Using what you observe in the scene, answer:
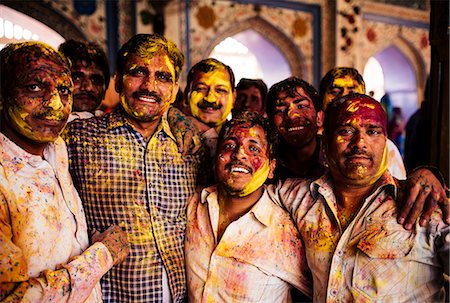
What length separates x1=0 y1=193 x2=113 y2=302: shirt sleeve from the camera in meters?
1.63

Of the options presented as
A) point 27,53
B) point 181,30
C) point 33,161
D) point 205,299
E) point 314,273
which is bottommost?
point 205,299

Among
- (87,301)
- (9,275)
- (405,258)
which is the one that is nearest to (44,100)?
(9,275)

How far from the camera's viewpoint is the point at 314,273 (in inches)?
88.4

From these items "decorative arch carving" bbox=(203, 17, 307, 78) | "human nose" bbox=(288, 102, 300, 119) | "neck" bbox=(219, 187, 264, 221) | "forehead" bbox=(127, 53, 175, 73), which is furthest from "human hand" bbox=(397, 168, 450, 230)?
"decorative arch carving" bbox=(203, 17, 307, 78)

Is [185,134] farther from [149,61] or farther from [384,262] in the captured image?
[384,262]

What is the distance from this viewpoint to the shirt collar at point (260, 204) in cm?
240

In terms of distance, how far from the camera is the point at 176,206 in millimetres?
2508

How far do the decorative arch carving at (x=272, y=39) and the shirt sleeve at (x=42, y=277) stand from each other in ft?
23.3

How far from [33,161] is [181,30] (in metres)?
6.74

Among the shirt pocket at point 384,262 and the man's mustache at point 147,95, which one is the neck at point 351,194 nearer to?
the shirt pocket at point 384,262

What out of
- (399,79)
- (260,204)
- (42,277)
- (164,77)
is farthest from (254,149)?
(399,79)

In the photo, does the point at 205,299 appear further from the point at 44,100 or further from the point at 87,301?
the point at 44,100

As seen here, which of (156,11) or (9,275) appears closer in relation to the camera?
(9,275)

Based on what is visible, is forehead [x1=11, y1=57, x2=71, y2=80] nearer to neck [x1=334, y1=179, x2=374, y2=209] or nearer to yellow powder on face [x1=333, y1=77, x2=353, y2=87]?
neck [x1=334, y1=179, x2=374, y2=209]
